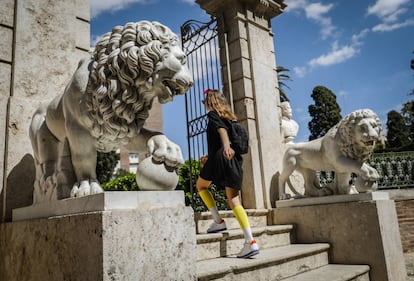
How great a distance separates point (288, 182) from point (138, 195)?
3.72 m

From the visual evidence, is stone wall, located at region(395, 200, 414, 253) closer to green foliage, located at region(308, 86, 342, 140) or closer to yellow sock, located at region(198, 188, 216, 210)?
yellow sock, located at region(198, 188, 216, 210)

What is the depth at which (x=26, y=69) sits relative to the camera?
3006mm

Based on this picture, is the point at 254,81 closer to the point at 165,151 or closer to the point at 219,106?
the point at 219,106

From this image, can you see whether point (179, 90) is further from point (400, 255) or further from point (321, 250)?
point (400, 255)

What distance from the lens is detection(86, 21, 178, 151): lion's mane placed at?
1.98 meters

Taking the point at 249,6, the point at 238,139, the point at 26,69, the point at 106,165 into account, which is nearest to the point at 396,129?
the point at 106,165

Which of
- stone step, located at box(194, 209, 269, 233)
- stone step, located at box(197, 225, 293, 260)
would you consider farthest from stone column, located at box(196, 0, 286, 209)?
stone step, located at box(197, 225, 293, 260)

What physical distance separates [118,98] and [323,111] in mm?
23794

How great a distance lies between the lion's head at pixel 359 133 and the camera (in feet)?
13.1

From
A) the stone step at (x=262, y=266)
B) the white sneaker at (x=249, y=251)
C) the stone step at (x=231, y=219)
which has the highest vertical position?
the stone step at (x=231, y=219)

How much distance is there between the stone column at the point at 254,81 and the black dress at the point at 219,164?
1.44 m

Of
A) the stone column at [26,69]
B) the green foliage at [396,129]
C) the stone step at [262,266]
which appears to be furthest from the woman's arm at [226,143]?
the green foliage at [396,129]

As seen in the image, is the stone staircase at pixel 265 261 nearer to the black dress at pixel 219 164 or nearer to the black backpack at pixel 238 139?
the black dress at pixel 219 164

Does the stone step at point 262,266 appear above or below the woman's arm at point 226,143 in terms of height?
below
